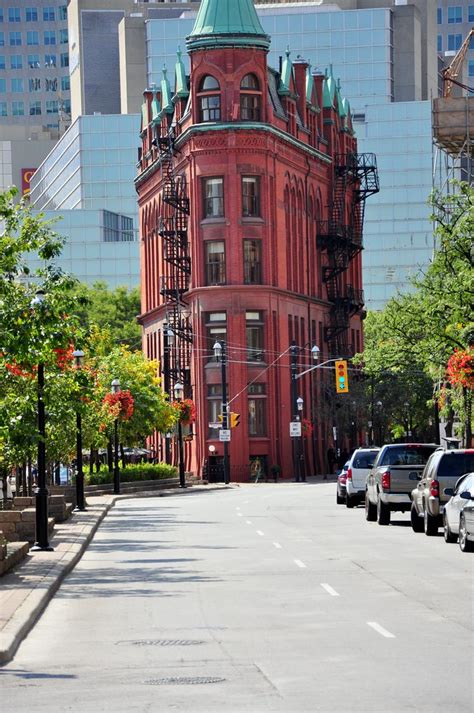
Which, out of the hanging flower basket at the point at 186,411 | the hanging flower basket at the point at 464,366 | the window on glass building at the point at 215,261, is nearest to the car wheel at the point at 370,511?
the hanging flower basket at the point at 464,366

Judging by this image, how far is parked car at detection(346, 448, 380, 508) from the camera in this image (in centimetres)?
4997

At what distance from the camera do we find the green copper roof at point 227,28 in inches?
3755

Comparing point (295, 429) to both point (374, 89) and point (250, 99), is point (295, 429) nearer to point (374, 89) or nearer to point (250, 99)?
point (250, 99)

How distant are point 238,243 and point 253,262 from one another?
211 centimetres

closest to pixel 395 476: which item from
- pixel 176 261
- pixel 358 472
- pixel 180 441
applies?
pixel 358 472

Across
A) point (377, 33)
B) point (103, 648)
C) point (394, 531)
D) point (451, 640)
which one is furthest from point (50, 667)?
point (377, 33)

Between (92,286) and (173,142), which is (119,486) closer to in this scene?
(173,142)

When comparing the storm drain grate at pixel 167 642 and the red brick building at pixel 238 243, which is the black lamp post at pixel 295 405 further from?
the storm drain grate at pixel 167 642

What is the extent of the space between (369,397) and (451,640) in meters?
89.6

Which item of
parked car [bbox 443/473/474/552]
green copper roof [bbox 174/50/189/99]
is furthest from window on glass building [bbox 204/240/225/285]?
parked car [bbox 443/473/474/552]

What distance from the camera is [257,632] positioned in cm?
1764

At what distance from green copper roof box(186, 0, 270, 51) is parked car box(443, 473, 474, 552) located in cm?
6545

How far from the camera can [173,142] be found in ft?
332

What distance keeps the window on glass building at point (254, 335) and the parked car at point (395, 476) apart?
179ft
